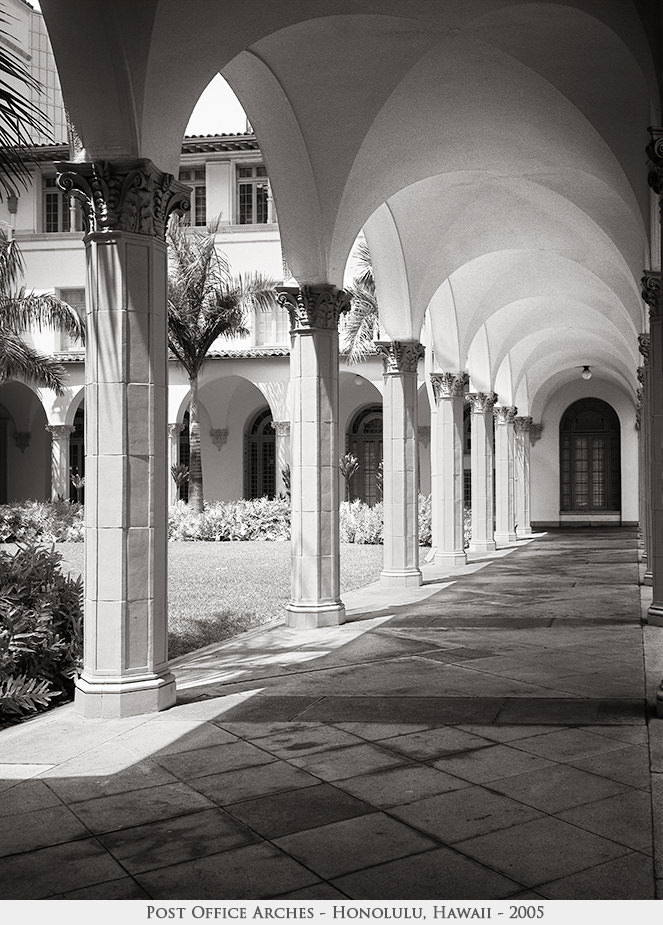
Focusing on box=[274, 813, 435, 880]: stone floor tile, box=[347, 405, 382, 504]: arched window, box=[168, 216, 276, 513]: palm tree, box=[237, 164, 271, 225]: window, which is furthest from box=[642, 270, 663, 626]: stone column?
box=[347, 405, 382, 504]: arched window

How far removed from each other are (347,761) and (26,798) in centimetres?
161

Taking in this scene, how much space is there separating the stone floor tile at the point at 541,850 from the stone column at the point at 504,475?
21.2 metres

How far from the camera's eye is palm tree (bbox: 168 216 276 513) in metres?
24.0

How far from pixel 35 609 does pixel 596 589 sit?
8876 mm

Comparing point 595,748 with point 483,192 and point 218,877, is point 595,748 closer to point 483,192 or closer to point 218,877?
point 218,877

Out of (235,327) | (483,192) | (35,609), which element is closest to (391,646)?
(35,609)

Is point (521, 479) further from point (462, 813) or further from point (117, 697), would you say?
point (462, 813)

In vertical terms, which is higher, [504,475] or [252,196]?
[252,196]

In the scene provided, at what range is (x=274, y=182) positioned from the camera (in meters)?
9.85

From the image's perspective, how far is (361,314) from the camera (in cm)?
2427

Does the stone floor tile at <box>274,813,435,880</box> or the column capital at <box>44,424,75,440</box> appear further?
the column capital at <box>44,424,75,440</box>

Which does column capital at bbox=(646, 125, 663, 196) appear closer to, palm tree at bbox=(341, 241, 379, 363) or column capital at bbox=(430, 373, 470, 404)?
column capital at bbox=(430, 373, 470, 404)

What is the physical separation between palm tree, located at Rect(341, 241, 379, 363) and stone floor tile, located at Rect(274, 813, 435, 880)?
19571 millimetres

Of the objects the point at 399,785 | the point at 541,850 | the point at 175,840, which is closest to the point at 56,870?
the point at 175,840
